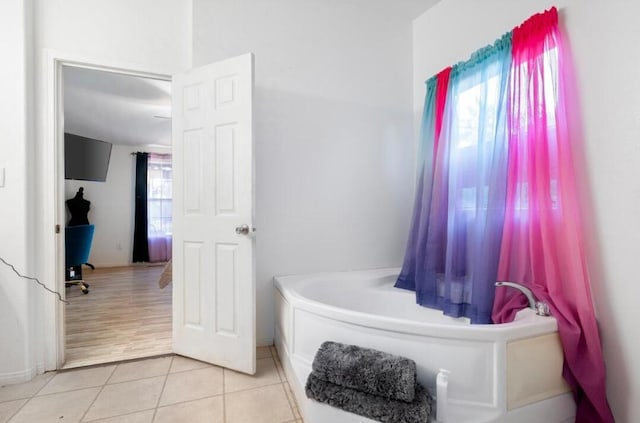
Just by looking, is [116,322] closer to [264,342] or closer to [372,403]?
[264,342]

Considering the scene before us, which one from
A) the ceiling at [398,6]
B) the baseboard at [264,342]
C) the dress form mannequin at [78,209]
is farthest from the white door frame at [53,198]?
the dress form mannequin at [78,209]

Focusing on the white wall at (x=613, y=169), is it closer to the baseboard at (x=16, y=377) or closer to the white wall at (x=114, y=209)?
the baseboard at (x=16, y=377)

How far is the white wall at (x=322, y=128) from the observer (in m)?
2.18

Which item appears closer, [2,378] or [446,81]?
[2,378]

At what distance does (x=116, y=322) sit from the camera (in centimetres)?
261

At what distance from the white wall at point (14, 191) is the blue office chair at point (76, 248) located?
2.01m

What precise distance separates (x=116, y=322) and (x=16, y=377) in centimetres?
91

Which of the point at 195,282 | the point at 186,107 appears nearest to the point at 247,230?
the point at 195,282

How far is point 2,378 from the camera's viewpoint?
1684 mm

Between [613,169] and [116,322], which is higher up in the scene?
[613,169]

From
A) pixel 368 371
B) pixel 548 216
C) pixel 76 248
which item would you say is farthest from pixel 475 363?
pixel 76 248

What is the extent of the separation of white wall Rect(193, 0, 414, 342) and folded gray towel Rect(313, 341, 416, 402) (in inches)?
39.2

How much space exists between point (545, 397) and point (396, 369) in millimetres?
725

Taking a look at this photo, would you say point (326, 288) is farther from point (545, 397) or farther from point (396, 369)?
point (545, 397)
